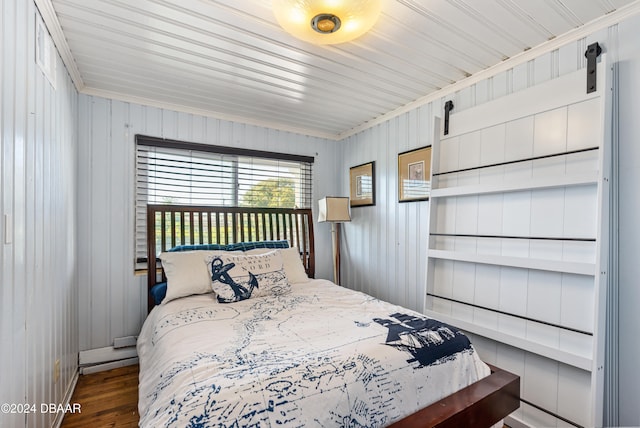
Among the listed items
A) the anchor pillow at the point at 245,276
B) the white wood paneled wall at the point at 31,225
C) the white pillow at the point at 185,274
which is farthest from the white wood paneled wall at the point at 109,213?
the anchor pillow at the point at 245,276

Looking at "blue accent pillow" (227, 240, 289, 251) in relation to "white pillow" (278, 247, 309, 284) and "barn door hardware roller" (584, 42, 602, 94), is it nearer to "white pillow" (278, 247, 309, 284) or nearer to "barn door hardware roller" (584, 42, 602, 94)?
"white pillow" (278, 247, 309, 284)

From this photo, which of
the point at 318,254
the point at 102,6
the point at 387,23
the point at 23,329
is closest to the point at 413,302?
the point at 318,254

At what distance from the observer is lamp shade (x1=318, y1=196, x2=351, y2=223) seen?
3.20 m

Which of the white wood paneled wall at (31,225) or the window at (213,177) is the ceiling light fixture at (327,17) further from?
the window at (213,177)

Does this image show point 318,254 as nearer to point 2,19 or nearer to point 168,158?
point 168,158

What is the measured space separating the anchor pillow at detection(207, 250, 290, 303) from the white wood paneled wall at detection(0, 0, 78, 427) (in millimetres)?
935

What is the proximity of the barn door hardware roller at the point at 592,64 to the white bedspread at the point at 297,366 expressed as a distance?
1.53 m

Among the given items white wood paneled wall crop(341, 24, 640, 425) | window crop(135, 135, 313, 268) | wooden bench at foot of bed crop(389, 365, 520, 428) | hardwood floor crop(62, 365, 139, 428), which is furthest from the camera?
window crop(135, 135, 313, 268)

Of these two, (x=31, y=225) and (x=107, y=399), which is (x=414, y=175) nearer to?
(x=31, y=225)

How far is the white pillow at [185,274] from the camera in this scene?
7.31ft

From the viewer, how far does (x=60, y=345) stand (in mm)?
1886

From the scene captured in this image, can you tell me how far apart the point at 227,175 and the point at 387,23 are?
2108mm

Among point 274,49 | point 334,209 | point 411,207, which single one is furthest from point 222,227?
point 411,207

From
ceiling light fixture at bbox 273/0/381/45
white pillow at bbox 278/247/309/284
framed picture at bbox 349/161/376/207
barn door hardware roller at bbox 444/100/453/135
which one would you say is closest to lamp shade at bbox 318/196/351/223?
framed picture at bbox 349/161/376/207
